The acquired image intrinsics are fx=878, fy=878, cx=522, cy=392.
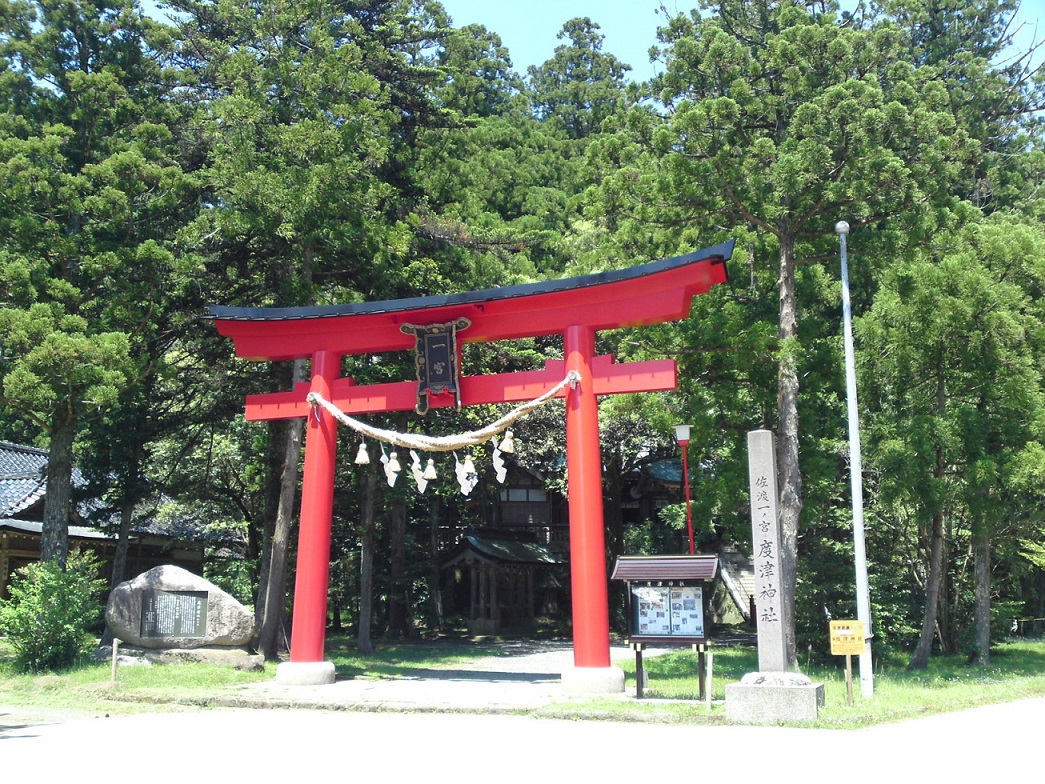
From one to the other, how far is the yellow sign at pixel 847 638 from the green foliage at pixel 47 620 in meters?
12.1

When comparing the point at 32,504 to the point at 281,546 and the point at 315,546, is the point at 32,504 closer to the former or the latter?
the point at 281,546

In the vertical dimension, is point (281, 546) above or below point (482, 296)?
below

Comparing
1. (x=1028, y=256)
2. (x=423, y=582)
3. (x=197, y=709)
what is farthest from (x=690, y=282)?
(x=423, y=582)

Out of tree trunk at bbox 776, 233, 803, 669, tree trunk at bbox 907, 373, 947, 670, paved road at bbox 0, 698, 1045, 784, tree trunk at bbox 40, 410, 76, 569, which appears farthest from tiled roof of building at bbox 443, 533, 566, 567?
paved road at bbox 0, 698, 1045, 784

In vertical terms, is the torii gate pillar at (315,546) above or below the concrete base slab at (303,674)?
above

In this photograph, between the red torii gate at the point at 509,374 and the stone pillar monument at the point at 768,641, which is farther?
the red torii gate at the point at 509,374

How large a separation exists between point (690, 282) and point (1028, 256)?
24.9 feet

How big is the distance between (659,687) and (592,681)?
6.74 feet

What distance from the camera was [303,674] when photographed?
13688 millimetres

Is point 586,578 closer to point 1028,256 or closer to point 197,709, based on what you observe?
point 197,709

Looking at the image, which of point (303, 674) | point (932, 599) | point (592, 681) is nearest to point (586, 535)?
point (592, 681)

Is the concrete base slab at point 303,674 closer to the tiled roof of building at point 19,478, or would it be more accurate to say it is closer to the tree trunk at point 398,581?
the tiled roof of building at point 19,478

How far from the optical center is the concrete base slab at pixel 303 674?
13672mm

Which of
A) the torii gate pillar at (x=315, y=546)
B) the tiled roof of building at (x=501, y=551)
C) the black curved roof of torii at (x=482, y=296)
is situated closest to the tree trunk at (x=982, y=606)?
the black curved roof of torii at (x=482, y=296)
